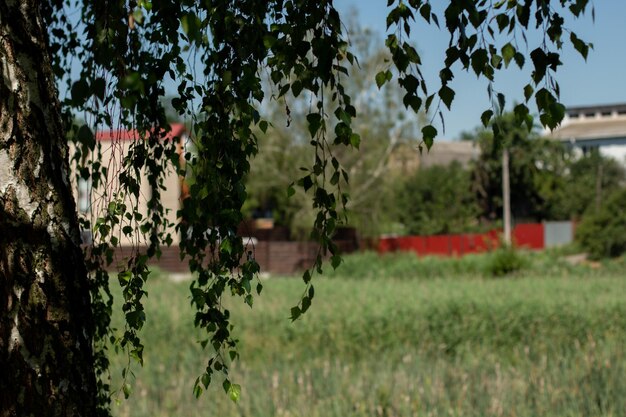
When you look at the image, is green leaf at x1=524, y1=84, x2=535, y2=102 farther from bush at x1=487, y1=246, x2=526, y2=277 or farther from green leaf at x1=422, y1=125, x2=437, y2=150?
bush at x1=487, y1=246, x2=526, y2=277

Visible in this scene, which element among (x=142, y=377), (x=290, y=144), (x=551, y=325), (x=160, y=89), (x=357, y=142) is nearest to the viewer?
(x=357, y=142)

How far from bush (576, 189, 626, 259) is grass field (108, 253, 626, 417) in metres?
13.5

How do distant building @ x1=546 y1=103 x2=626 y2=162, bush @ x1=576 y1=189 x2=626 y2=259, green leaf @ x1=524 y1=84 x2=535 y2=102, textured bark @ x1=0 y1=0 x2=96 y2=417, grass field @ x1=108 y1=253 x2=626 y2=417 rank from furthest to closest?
distant building @ x1=546 y1=103 x2=626 y2=162 < bush @ x1=576 y1=189 x2=626 y2=259 < grass field @ x1=108 y1=253 x2=626 y2=417 < green leaf @ x1=524 y1=84 x2=535 y2=102 < textured bark @ x1=0 y1=0 x2=96 y2=417

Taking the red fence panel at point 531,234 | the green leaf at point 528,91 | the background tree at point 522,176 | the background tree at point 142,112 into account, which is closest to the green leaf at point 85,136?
the background tree at point 142,112

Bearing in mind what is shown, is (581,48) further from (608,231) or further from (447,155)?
(447,155)

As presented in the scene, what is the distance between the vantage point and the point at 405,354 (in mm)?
10062

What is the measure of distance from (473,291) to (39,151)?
1466 centimetres

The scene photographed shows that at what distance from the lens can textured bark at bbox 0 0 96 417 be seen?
274 cm

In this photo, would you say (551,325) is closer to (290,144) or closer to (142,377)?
(142,377)

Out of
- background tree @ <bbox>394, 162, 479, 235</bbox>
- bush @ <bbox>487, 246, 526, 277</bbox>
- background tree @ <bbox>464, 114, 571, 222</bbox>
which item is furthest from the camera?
background tree @ <bbox>464, 114, 571, 222</bbox>

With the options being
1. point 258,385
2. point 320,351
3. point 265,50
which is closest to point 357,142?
point 265,50

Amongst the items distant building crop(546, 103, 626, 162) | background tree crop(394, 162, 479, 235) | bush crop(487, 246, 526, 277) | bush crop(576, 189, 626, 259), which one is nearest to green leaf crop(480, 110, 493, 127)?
bush crop(487, 246, 526, 277)

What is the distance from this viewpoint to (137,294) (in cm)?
307

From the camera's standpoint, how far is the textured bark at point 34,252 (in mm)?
2742
